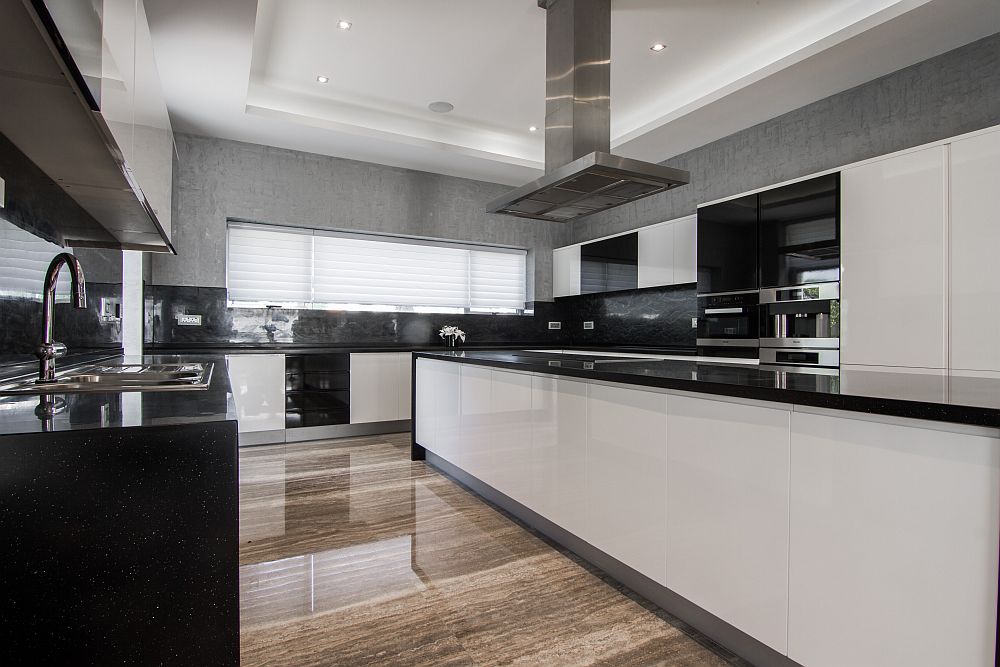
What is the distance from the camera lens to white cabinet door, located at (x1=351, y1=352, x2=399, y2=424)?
4.87 meters

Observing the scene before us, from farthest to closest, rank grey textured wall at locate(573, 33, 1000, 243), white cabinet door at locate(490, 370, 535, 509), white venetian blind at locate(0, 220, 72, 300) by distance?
grey textured wall at locate(573, 33, 1000, 243)
white cabinet door at locate(490, 370, 535, 509)
white venetian blind at locate(0, 220, 72, 300)

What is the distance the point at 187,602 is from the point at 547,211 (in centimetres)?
299

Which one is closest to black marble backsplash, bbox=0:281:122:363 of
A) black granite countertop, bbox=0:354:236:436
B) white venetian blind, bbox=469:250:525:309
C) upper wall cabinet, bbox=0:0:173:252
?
upper wall cabinet, bbox=0:0:173:252

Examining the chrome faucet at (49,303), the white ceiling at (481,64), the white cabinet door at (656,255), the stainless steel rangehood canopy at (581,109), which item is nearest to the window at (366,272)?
the white ceiling at (481,64)

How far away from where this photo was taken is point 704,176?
15.6 feet

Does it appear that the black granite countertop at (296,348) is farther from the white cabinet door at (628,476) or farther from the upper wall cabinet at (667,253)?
the white cabinet door at (628,476)

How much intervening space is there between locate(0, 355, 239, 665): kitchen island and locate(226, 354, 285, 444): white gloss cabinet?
3669mm

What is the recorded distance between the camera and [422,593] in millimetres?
2004

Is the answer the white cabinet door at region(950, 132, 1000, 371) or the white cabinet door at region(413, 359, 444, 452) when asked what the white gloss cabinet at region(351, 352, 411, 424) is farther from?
the white cabinet door at region(950, 132, 1000, 371)

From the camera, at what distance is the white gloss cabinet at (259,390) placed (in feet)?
14.5

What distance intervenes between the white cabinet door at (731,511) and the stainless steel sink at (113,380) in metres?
1.39

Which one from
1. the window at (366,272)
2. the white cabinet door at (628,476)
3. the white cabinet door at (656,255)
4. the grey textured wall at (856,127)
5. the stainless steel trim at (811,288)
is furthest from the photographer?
the window at (366,272)

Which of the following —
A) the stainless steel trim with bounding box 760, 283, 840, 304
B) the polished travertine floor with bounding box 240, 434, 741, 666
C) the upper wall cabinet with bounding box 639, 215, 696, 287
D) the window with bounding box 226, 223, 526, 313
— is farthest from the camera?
the window with bounding box 226, 223, 526, 313

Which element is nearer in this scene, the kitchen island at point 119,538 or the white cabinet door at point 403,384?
the kitchen island at point 119,538
